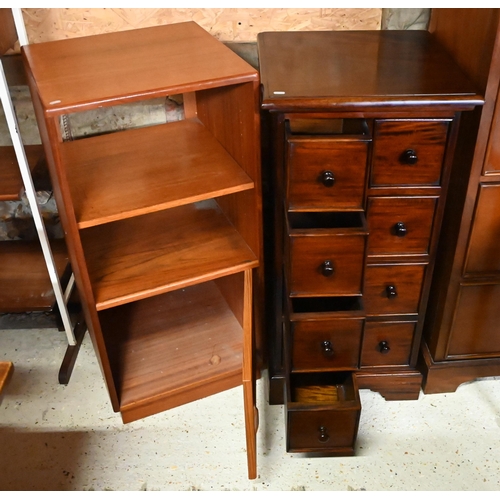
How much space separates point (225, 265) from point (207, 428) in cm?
51

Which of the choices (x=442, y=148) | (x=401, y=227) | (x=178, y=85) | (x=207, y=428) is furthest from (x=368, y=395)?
(x=178, y=85)

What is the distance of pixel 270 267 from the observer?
76.0 inches

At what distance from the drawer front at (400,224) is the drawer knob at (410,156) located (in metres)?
0.10

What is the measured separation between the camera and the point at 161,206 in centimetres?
133

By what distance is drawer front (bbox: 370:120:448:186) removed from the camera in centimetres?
124

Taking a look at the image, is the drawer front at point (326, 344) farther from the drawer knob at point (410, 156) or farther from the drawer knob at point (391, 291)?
the drawer knob at point (410, 156)

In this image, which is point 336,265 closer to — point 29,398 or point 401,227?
point 401,227

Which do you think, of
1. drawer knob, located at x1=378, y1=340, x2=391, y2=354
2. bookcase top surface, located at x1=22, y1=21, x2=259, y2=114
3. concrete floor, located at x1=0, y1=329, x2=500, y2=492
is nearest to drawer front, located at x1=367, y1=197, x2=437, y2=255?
drawer knob, located at x1=378, y1=340, x2=391, y2=354

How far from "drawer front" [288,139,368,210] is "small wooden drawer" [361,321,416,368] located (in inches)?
17.2

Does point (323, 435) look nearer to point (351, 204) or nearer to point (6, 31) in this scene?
point (351, 204)

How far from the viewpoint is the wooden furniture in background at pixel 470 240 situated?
47.8 inches

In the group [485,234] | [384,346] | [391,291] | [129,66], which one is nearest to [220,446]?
[384,346]

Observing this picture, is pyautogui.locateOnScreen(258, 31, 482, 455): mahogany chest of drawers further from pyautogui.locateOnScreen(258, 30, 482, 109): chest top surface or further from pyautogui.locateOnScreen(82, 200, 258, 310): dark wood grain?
pyautogui.locateOnScreen(82, 200, 258, 310): dark wood grain

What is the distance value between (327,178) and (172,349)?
0.82m
